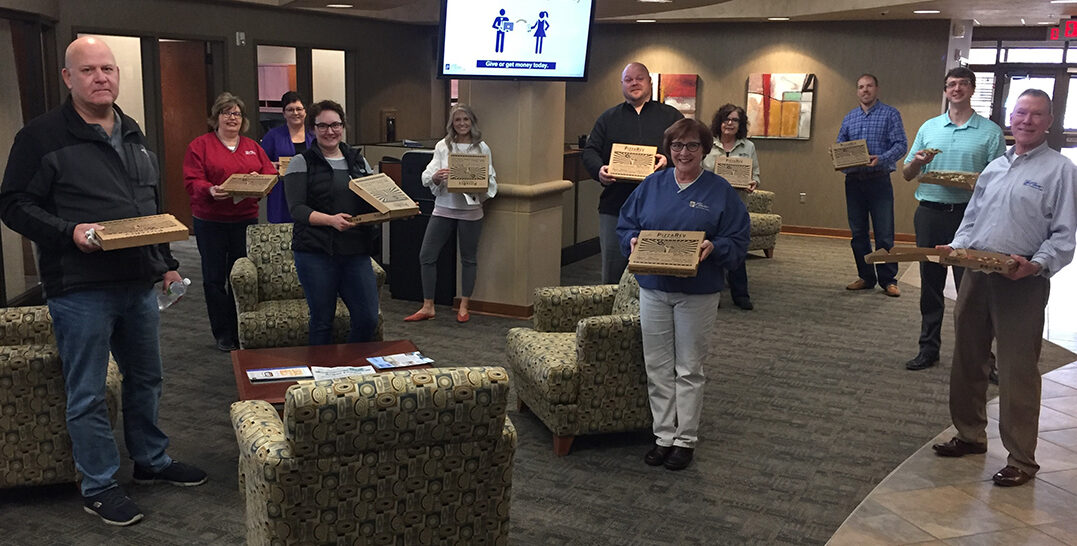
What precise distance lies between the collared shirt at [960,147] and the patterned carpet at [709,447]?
3.71 feet

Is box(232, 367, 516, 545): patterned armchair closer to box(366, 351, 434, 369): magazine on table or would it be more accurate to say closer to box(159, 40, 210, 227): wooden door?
box(366, 351, 434, 369): magazine on table

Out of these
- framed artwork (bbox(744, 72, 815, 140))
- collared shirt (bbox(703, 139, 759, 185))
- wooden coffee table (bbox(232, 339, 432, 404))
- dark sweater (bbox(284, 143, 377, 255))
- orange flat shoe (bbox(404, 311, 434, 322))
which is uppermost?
framed artwork (bbox(744, 72, 815, 140))

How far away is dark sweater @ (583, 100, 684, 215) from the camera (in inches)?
222

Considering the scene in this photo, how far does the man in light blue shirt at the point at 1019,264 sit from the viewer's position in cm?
366

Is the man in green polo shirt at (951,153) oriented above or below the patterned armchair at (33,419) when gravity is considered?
above

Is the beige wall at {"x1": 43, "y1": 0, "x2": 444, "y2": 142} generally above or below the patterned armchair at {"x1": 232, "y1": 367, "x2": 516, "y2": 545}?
above

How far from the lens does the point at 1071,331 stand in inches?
267

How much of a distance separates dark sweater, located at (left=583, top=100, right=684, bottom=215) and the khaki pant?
2.21 meters

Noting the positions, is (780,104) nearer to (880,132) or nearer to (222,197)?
(880,132)

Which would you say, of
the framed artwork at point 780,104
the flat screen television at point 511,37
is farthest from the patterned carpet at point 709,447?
the framed artwork at point 780,104

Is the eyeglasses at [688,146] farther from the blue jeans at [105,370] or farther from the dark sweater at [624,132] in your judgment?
the blue jeans at [105,370]

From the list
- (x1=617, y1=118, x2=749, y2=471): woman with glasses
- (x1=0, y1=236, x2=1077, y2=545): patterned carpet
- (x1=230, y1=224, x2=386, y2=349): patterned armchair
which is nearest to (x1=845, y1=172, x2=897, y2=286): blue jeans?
(x1=0, y1=236, x2=1077, y2=545): patterned carpet

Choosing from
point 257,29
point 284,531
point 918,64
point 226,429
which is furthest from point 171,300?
point 918,64

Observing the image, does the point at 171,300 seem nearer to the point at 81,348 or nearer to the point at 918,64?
the point at 81,348
